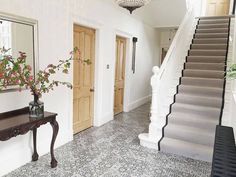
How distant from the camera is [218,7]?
864 centimetres

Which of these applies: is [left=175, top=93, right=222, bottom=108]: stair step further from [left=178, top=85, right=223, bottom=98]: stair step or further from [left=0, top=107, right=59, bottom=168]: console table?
[left=0, top=107, right=59, bottom=168]: console table

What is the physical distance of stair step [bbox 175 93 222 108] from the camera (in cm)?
394

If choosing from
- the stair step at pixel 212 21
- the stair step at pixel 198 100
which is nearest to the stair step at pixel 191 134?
the stair step at pixel 198 100

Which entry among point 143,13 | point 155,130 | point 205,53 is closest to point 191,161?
point 155,130

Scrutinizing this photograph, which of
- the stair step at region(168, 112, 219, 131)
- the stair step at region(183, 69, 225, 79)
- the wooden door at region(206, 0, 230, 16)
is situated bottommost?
the stair step at region(168, 112, 219, 131)

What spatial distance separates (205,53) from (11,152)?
4.75 m

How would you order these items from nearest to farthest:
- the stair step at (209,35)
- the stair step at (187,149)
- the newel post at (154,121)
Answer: the stair step at (187,149), the newel post at (154,121), the stair step at (209,35)

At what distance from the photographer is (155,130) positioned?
12.0ft

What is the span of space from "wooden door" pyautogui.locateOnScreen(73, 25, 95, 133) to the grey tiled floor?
38 cm

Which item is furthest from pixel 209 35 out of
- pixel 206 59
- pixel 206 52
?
pixel 206 59

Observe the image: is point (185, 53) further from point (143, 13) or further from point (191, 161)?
point (191, 161)

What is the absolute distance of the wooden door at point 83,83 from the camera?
4.05m

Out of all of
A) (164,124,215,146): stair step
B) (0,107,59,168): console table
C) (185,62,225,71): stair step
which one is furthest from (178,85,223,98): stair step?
(0,107,59,168): console table

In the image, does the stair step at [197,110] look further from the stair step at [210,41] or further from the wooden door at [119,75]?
the stair step at [210,41]
